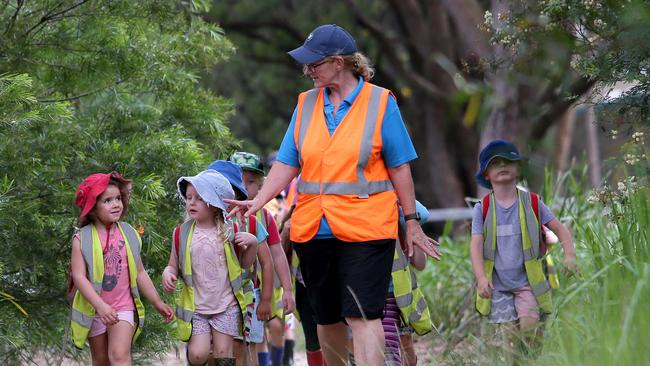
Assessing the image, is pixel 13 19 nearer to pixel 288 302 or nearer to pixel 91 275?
pixel 91 275

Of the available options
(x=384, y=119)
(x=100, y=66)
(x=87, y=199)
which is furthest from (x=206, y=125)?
(x=384, y=119)

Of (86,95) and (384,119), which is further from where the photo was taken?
(86,95)

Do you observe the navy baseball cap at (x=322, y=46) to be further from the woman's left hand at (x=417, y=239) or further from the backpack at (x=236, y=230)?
the backpack at (x=236, y=230)

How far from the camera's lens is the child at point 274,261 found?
275 inches

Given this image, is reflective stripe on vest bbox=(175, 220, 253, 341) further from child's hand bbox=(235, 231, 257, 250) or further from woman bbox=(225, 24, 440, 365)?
woman bbox=(225, 24, 440, 365)

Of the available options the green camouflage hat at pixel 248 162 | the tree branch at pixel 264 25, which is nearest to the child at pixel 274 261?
the green camouflage hat at pixel 248 162

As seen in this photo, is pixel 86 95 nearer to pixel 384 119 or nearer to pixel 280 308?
pixel 280 308

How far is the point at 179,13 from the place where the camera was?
8.61 meters

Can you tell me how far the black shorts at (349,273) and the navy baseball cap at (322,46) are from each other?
940 millimetres

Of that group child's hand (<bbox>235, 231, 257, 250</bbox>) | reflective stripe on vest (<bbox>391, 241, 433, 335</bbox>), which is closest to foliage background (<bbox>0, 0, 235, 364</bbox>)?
child's hand (<bbox>235, 231, 257, 250</bbox>)

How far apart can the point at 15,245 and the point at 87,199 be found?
953 mm

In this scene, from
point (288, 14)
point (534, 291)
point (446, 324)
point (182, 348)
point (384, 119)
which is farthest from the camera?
point (288, 14)

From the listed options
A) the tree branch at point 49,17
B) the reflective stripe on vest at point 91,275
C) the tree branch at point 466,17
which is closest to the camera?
the reflective stripe on vest at point 91,275

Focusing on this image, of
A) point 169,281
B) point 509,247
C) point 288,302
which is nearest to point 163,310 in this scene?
point 169,281
